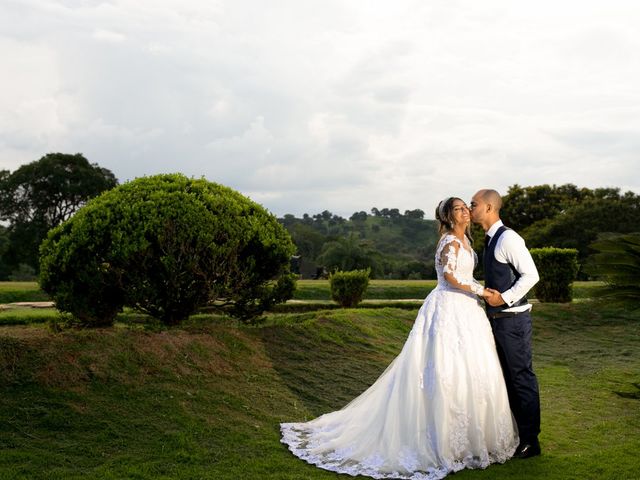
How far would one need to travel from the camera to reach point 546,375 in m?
11.9

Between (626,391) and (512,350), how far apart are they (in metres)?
5.13

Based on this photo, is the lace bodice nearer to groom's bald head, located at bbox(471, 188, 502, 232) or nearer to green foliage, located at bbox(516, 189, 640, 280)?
groom's bald head, located at bbox(471, 188, 502, 232)

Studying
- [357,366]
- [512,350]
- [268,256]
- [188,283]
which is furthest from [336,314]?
[512,350]

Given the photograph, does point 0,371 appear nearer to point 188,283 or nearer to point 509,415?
point 188,283

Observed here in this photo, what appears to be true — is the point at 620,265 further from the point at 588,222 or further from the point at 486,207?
the point at 588,222

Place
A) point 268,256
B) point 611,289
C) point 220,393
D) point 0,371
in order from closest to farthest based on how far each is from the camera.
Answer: point 0,371 < point 220,393 < point 611,289 < point 268,256

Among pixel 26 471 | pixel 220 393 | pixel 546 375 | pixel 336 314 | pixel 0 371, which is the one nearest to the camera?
pixel 26 471

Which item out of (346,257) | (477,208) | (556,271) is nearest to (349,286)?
(556,271)

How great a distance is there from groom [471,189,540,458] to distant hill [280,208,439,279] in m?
37.6

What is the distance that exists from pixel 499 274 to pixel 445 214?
2.79 feet

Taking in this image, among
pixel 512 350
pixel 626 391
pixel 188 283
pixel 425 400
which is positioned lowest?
pixel 626 391

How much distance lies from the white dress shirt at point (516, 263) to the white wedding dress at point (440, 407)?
0.32m

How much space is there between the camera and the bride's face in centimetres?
682

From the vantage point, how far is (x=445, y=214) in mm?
6855
